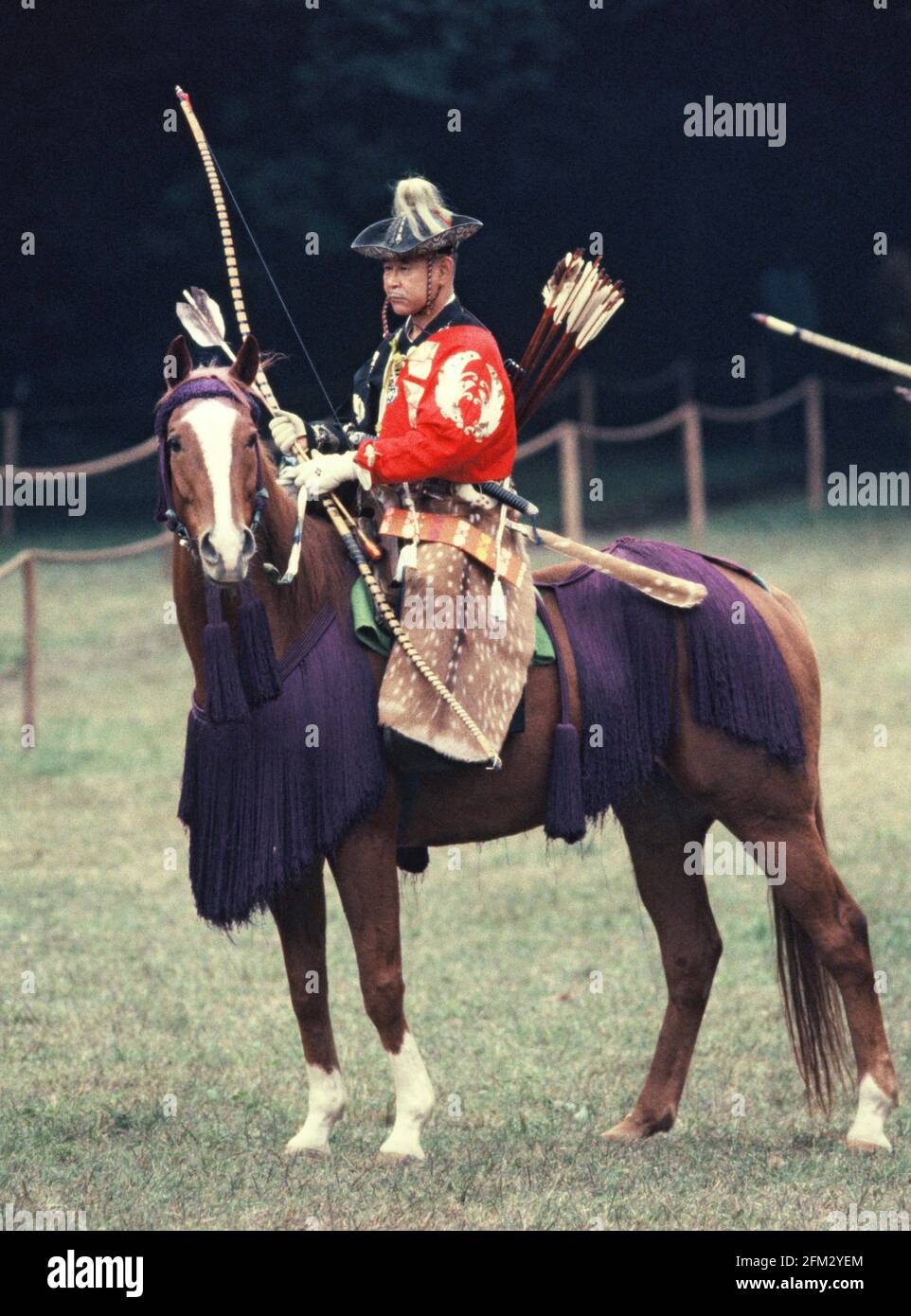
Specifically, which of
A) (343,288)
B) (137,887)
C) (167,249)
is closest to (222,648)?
(137,887)

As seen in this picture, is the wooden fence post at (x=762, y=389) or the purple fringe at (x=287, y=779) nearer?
the purple fringe at (x=287, y=779)

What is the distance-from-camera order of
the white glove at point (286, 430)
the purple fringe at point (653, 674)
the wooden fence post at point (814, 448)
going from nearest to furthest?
1. the white glove at point (286, 430)
2. the purple fringe at point (653, 674)
3. the wooden fence post at point (814, 448)

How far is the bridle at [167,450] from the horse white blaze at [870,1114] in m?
2.47

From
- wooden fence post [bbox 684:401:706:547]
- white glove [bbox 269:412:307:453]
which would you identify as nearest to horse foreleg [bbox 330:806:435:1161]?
white glove [bbox 269:412:307:453]

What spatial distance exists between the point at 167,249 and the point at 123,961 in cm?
1338

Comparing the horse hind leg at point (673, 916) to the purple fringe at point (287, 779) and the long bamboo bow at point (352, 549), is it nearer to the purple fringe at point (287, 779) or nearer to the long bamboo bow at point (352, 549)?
the long bamboo bow at point (352, 549)

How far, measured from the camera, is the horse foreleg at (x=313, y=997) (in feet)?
18.0

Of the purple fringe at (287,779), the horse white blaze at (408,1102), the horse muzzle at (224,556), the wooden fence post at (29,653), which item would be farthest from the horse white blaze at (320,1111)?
the wooden fence post at (29,653)

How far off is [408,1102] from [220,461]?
6.15 feet

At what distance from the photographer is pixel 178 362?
509 cm

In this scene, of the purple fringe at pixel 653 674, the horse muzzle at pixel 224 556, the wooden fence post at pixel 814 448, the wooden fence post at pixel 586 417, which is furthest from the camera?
the wooden fence post at pixel 586 417

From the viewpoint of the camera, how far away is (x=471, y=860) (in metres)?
9.77

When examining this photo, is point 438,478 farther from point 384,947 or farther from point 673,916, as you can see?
point 673,916
